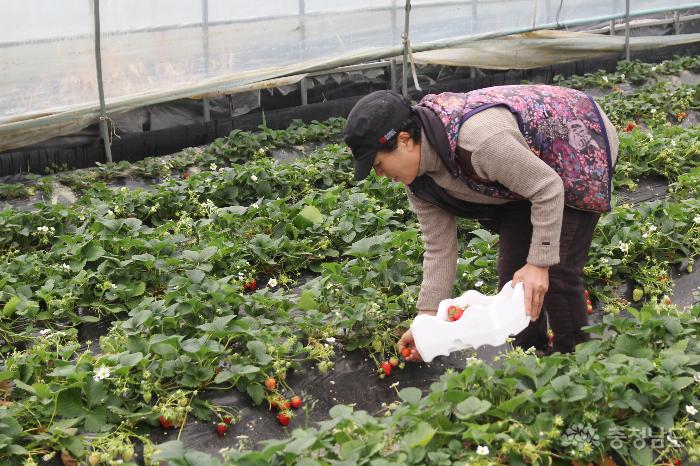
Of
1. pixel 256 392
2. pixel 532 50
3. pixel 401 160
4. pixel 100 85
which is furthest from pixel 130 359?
pixel 532 50

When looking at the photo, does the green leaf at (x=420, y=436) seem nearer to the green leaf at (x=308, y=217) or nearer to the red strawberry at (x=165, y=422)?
the red strawberry at (x=165, y=422)

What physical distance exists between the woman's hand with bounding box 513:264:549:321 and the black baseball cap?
65 centimetres

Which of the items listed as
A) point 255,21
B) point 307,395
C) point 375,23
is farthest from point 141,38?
point 307,395

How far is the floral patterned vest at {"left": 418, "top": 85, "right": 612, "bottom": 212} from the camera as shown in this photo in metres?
3.08

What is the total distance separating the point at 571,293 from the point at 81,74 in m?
5.28

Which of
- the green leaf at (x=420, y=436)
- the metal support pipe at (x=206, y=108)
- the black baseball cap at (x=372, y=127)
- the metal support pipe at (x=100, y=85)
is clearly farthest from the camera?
the metal support pipe at (x=206, y=108)

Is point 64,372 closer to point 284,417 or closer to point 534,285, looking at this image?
point 284,417

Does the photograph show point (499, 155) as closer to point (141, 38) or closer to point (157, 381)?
point (157, 381)

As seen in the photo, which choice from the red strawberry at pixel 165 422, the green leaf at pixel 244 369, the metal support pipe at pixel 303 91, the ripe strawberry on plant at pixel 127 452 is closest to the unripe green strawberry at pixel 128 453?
the ripe strawberry on plant at pixel 127 452

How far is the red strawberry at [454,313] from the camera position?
10.4 ft

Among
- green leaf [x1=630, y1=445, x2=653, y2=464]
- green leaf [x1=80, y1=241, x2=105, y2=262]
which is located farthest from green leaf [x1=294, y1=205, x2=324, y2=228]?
green leaf [x1=630, y1=445, x2=653, y2=464]

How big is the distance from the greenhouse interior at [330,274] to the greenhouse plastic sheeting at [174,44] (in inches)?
1.0

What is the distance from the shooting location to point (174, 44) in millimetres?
7941

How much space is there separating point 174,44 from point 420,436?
241 inches
